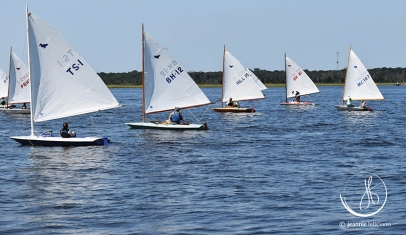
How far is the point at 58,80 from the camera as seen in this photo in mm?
40344

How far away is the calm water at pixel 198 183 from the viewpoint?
2189 centimetres

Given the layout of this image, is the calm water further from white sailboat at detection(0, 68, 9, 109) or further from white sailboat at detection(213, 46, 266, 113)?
white sailboat at detection(0, 68, 9, 109)

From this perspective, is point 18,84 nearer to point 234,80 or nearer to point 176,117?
point 234,80

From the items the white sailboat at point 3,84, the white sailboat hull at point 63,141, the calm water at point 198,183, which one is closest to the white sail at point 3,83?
the white sailboat at point 3,84

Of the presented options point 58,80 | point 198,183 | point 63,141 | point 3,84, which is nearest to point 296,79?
point 3,84

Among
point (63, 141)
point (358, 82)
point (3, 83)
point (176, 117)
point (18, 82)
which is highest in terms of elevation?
point (358, 82)

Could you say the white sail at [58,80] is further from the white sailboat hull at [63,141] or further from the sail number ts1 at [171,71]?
the sail number ts1 at [171,71]

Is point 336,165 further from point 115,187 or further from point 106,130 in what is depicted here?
point 106,130

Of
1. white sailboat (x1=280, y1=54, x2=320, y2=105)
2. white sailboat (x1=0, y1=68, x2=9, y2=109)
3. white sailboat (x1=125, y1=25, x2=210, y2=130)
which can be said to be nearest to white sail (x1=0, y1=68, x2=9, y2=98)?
white sailboat (x1=0, y1=68, x2=9, y2=109)

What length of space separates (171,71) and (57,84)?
13560mm

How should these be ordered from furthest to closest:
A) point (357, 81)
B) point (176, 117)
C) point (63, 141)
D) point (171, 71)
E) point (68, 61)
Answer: point (357, 81), point (171, 71), point (176, 117), point (68, 61), point (63, 141)

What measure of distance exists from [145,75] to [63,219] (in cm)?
3027

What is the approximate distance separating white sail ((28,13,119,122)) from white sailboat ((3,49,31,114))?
36.6m

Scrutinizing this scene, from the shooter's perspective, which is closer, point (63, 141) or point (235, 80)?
point (63, 141)
